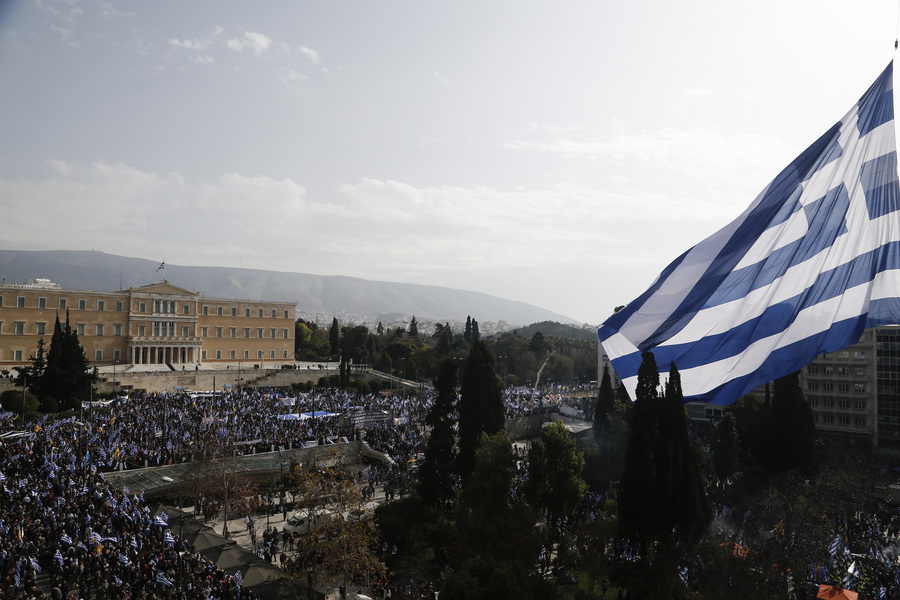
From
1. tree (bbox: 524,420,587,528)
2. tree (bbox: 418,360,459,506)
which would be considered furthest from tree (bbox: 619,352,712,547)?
tree (bbox: 418,360,459,506)

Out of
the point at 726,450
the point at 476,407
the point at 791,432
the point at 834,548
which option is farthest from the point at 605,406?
the point at 834,548

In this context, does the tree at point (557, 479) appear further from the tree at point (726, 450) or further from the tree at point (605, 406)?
the tree at point (605, 406)

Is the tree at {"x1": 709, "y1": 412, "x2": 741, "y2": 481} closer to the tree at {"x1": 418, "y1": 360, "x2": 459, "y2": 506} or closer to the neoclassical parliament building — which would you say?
the tree at {"x1": 418, "y1": 360, "x2": 459, "y2": 506}

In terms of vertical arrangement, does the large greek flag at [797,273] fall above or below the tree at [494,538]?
above

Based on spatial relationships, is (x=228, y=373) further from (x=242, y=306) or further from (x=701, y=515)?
(x=701, y=515)

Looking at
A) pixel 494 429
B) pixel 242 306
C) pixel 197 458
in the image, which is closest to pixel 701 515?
pixel 494 429

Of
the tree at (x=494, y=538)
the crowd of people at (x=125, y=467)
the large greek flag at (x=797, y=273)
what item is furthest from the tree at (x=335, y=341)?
the large greek flag at (x=797, y=273)
